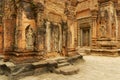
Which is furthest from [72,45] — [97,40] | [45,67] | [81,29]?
[81,29]

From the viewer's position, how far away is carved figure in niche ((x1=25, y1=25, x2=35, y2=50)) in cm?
596

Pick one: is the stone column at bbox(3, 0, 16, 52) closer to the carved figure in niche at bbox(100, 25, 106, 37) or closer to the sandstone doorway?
the carved figure in niche at bbox(100, 25, 106, 37)

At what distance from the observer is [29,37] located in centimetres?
603

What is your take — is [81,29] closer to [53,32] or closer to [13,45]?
[53,32]

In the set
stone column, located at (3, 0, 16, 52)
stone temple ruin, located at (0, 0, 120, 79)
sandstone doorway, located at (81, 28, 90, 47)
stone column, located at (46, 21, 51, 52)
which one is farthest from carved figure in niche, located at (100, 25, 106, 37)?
stone column, located at (3, 0, 16, 52)

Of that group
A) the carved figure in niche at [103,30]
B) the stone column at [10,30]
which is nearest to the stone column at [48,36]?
the stone column at [10,30]

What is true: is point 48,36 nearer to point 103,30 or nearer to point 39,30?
point 39,30

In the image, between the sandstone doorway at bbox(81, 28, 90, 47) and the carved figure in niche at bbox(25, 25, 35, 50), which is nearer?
the carved figure in niche at bbox(25, 25, 35, 50)

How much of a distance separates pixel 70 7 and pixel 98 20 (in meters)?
5.73

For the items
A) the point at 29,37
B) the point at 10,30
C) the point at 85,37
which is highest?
the point at 10,30

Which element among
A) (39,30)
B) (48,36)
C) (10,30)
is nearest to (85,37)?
(48,36)

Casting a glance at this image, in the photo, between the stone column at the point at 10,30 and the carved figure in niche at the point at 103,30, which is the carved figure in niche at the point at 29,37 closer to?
the stone column at the point at 10,30

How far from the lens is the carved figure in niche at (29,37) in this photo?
5.96 m

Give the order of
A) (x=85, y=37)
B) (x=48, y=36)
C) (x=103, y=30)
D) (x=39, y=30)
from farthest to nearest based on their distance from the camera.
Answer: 1. (x=85, y=37)
2. (x=103, y=30)
3. (x=48, y=36)
4. (x=39, y=30)
